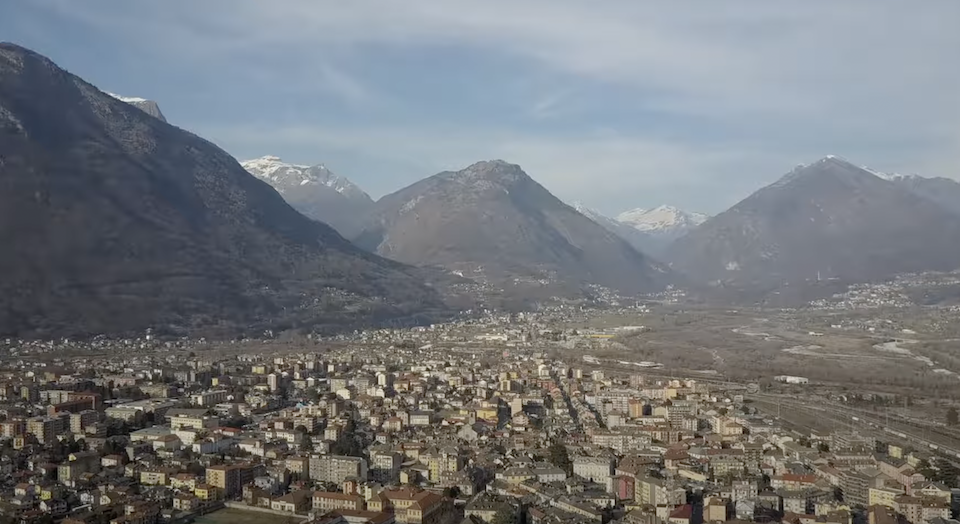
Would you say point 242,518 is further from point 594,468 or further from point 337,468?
point 594,468

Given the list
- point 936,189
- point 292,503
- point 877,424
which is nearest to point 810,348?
point 877,424

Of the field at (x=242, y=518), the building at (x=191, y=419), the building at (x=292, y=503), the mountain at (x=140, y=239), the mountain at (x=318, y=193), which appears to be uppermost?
the mountain at (x=318, y=193)

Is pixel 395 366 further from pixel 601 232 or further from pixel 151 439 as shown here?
pixel 601 232

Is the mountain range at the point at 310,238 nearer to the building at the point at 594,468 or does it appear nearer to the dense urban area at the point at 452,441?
the dense urban area at the point at 452,441

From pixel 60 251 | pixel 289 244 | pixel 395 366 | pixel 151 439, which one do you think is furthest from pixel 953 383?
pixel 289 244

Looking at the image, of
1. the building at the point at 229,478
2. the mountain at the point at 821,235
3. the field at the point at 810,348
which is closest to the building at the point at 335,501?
the building at the point at 229,478

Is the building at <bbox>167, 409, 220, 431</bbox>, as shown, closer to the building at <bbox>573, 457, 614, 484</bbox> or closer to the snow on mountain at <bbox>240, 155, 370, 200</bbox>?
the building at <bbox>573, 457, 614, 484</bbox>
